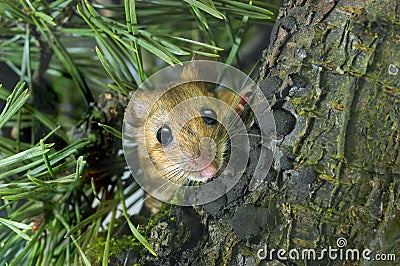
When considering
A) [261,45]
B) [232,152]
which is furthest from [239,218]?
[261,45]

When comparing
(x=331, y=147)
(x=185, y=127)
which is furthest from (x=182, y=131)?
(x=331, y=147)

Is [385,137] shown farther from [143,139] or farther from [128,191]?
[128,191]

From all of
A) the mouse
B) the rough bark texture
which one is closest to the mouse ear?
the mouse

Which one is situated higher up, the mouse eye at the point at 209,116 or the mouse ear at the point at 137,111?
the mouse eye at the point at 209,116

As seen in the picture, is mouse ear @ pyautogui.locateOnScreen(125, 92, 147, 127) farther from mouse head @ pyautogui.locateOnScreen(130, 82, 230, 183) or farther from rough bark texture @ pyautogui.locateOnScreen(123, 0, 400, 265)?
rough bark texture @ pyautogui.locateOnScreen(123, 0, 400, 265)

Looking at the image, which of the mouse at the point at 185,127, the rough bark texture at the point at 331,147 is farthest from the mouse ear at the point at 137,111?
the rough bark texture at the point at 331,147

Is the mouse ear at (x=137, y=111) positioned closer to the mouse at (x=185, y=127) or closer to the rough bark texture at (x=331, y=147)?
the mouse at (x=185, y=127)
